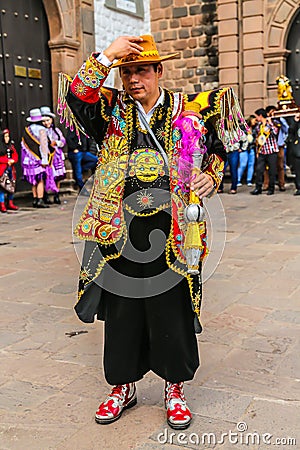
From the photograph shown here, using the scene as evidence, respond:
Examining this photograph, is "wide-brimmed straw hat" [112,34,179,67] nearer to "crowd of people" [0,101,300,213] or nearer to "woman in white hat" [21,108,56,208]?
"crowd of people" [0,101,300,213]

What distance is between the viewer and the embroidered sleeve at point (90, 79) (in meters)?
2.38

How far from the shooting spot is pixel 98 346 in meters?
3.61

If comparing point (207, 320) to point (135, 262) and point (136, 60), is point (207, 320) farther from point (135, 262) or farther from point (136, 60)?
point (136, 60)

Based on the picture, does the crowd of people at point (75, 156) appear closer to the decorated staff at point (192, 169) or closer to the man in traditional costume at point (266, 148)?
the man in traditional costume at point (266, 148)

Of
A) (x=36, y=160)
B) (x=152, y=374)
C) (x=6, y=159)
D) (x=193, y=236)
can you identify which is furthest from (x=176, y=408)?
(x=36, y=160)

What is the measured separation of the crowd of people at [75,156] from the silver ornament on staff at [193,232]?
7.24 metres

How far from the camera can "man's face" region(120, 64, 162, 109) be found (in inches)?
98.4

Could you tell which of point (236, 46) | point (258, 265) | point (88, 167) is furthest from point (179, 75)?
point (258, 265)

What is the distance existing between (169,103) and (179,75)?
43.3ft

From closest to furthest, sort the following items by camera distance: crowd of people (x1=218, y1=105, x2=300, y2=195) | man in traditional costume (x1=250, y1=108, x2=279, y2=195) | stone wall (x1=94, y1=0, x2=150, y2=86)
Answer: crowd of people (x1=218, y1=105, x2=300, y2=195) < man in traditional costume (x1=250, y1=108, x2=279, y2=195) < stone wall (x1=94, y1=0, x2=150, y2=86)

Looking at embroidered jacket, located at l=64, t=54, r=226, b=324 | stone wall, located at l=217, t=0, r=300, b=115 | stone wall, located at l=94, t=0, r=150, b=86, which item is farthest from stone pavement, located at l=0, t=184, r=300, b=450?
stone wall, located at l=217, t=0, r=300, b=115

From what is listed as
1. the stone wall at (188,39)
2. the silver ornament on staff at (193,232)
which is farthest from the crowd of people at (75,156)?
the silver ornament on staff at (193,232)

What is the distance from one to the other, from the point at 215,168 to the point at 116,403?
1.16 metres

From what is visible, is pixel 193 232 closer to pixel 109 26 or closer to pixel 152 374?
pixel 152 374
